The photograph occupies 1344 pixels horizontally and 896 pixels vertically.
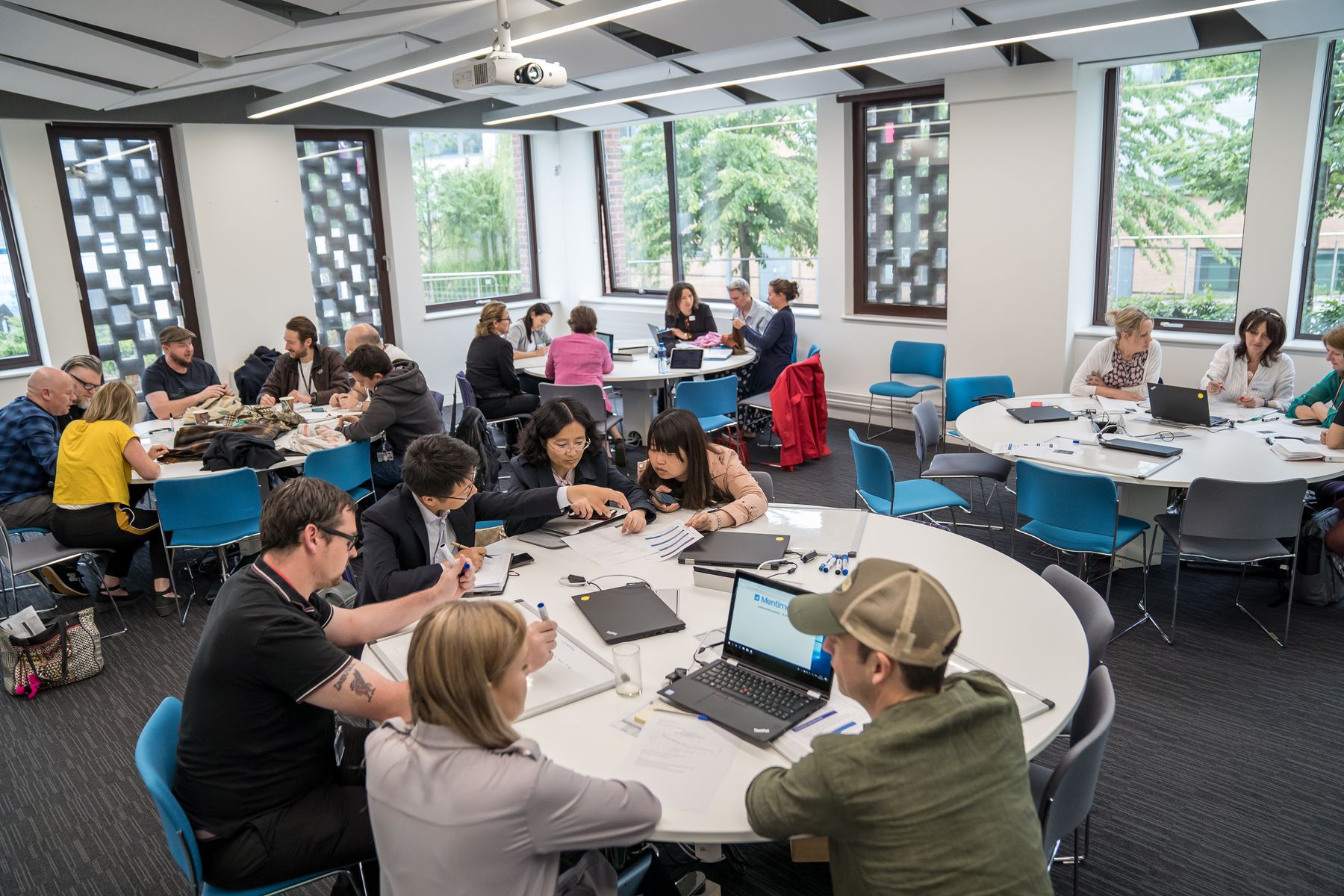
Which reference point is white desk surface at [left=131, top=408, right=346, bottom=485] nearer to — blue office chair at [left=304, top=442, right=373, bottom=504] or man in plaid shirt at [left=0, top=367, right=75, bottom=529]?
blue office chair at [left=304, top=442, right=373, bottom=504]

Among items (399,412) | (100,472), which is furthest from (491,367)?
(100,472)

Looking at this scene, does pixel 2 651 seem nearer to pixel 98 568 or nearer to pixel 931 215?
pixel 98 568

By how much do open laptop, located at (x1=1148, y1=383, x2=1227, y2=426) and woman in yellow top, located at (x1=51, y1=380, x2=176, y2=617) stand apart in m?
5.50

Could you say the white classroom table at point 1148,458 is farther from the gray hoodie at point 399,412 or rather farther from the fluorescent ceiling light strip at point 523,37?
the gray hoodie at point 399,412

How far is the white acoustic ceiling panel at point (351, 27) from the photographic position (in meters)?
4.90

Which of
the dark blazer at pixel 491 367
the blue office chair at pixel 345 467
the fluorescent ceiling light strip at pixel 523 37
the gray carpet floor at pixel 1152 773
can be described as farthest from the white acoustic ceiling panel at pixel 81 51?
the gray carpet floor at pixel 1152 773

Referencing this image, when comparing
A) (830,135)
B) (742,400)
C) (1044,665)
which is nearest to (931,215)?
(830,135)

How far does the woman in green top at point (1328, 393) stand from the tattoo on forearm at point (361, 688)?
4801 mm

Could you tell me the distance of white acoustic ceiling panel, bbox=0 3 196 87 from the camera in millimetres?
4352

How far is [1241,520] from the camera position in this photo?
3998 mm

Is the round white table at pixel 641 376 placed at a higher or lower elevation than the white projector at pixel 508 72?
lower

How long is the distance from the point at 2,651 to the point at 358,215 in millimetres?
5961

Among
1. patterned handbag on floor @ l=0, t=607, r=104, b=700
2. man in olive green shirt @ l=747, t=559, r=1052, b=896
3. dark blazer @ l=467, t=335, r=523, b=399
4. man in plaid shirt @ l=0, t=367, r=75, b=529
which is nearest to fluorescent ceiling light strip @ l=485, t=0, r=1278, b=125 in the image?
dark blazer @ l=467, t=335, r=523, b=399

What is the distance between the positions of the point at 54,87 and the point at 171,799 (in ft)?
19.2
